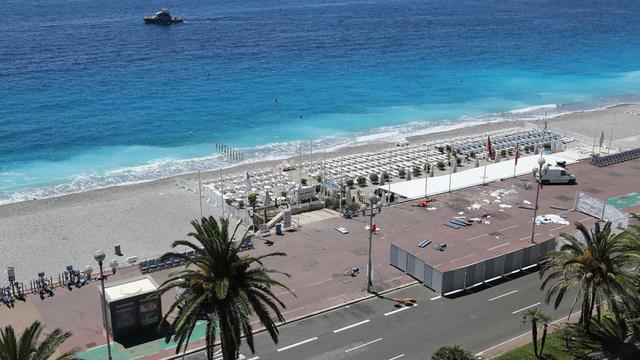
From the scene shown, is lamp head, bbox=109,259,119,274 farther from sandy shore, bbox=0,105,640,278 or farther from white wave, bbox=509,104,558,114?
white wave, bbox=509,104,558,114

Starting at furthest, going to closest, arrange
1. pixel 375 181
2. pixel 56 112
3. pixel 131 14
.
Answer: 1. pixel 131 14
2. pixel 56 112
3. pixel 375 181

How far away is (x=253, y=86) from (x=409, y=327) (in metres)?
76.2

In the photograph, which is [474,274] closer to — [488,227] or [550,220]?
[488,227]

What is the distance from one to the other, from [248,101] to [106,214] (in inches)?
1803

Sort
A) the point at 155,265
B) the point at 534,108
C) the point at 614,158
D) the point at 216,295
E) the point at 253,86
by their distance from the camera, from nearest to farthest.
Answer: the point at 216,295 < the point at 155,265 < the point at 614,158 < the point at 534,108 < the point at 253,86

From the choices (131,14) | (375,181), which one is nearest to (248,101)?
(375,181)

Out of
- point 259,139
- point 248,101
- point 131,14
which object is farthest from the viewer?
point 131,14

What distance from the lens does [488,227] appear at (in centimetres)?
4447

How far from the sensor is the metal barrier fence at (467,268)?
3528 cm

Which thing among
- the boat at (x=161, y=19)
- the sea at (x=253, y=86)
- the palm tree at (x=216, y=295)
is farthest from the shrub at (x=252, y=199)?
the boat at (x=161, y=19)

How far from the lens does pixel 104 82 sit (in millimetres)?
102438

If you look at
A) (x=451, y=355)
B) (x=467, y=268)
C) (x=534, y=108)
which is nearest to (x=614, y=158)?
(x=467, y=268)

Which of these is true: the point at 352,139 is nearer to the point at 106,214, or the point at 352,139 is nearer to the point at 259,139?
the point at 259,139

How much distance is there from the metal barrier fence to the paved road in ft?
2.33
